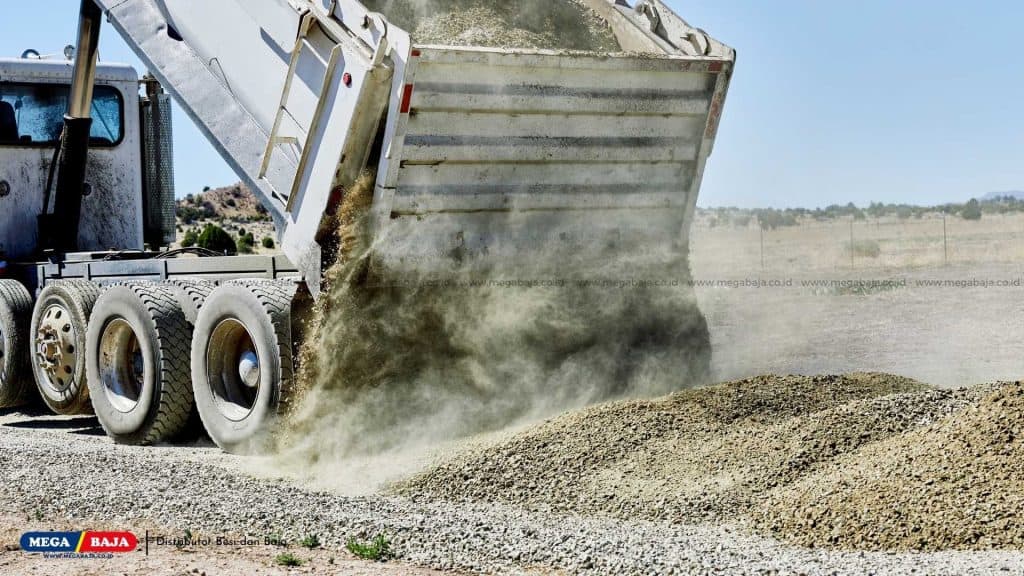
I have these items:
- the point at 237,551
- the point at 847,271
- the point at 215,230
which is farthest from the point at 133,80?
the point at 847,271

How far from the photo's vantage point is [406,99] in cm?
759

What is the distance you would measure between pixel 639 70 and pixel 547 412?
7.74ft

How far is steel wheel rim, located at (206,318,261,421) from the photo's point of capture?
875 cm

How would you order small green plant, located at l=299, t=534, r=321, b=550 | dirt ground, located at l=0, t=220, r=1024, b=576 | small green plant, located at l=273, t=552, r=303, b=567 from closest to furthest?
small green plant, located at l=273, t=552, r=303, b=567 < dirt ground, located at l=0, t=220, r=1024, b=576 < small green plant, located at l=299, t=534, r=321, b=550

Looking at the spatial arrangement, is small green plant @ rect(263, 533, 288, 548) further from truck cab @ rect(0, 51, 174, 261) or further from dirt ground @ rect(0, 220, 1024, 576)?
truck cab @ rect(0, 51, 174, 261)

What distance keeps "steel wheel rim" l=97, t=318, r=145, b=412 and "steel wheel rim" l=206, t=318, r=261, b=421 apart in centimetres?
119

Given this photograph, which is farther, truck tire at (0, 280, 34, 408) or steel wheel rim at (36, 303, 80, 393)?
truck tire at (0, 280, 34, 408)

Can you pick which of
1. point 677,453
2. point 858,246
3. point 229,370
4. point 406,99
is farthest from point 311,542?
point 858,246

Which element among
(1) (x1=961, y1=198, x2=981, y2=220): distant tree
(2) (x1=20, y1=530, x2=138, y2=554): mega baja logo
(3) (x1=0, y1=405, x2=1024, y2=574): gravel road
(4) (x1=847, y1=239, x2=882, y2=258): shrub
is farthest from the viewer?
(1) (x1=961, y1=198, x2=981, y2=220): distant tree

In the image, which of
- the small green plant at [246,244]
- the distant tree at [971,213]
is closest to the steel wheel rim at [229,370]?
the small green plant at [246,244]

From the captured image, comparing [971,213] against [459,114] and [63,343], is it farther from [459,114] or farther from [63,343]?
Result: [459,114]

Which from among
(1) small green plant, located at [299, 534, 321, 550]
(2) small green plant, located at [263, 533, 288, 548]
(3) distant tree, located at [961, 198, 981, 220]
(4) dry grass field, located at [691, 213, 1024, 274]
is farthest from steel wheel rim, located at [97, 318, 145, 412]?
(3) distant tree, located at [961, 198, 981, 220]

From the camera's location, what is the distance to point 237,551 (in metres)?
5.68

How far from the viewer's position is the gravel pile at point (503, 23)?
8414 millimetres
